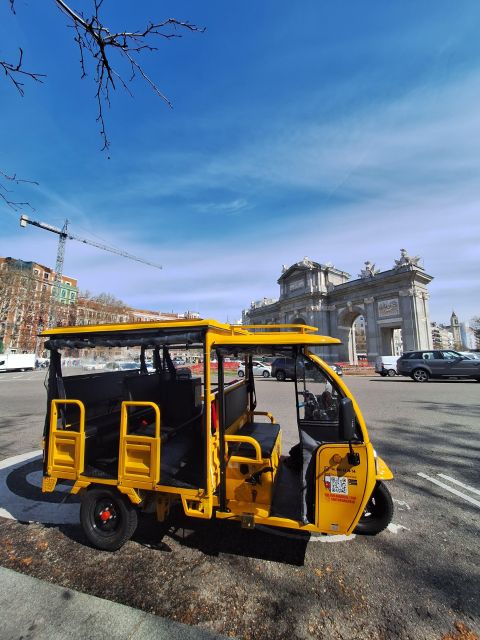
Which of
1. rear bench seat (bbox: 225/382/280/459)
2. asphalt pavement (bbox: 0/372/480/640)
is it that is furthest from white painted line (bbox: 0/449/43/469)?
rear bench seat (bbox: 225/382/280/459)

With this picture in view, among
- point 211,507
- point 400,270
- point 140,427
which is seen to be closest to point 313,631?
point 211,507

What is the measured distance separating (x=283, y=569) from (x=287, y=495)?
0.65 m

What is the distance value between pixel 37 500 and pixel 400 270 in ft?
128

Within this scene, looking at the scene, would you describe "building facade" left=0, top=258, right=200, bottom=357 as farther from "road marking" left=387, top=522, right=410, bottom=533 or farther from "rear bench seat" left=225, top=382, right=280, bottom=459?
"road marking" left=387, top=522, right=410, bottom=533

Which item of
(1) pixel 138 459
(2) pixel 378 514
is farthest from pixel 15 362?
(2) pixel 378 514

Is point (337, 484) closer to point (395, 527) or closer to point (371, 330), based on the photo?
point (395, 527)

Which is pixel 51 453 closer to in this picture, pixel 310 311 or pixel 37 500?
pixel 37 500

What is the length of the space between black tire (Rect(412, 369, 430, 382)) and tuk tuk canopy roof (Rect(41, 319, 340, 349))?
62.1ft

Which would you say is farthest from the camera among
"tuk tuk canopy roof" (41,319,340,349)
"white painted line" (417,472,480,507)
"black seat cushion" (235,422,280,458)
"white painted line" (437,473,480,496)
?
"white painted line" (437,473,480,496)

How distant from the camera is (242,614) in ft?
7.89

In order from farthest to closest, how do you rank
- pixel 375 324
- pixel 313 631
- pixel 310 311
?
1. pixel 310 311
2. pixel 375 324
3. pixel 313 631

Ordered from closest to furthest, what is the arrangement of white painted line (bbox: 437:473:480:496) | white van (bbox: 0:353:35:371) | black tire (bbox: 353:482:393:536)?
1. black tire (bbox: 353:482:393:536)
2. white painted line (bbox: 437:473:480:496)
3. white van (bbox: 0:353:35:371)

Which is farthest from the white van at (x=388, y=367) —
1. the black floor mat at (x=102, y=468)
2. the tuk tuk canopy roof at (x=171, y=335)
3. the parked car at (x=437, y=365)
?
the black floor mat at (x=102, y=468)

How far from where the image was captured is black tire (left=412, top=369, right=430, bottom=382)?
19.0m
